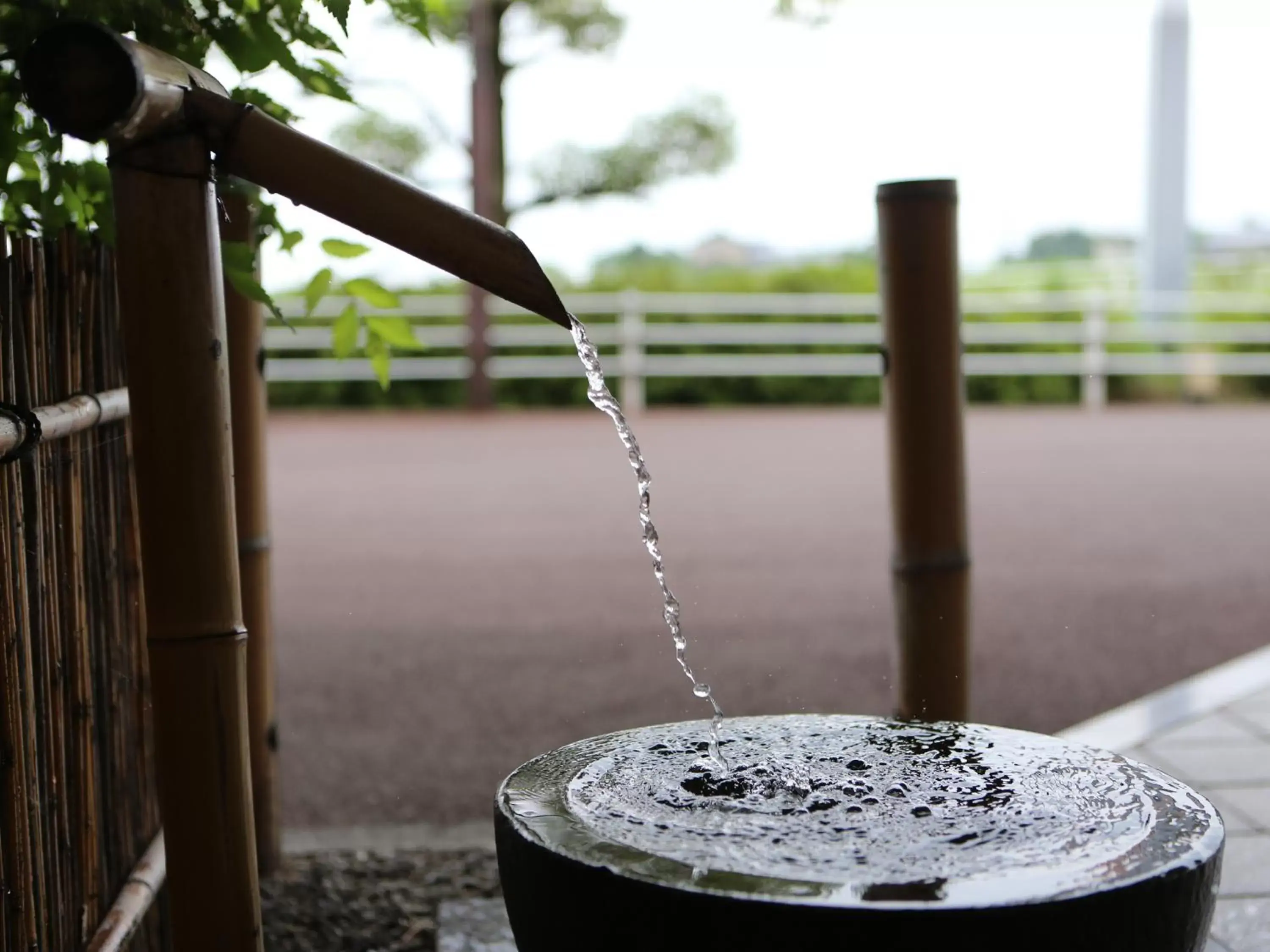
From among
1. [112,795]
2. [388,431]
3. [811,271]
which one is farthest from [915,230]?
[811,271]

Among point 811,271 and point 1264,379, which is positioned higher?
point 811,271

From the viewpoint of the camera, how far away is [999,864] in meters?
1.22

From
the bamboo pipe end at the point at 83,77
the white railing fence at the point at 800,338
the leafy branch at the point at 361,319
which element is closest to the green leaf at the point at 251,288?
the leafy branch at the point at 361,319

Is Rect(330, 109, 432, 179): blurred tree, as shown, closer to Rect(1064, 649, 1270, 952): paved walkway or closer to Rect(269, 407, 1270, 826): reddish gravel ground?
Rect(269, 407, 1270, 826): reddish gravel ground

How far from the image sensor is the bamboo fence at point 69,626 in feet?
5.26

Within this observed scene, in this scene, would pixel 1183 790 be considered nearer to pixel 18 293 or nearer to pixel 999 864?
pixel 999 864

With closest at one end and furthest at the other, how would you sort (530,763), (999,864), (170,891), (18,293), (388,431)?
(999,864)
(170,891)
(530,763)
(18,293)
(388,431)

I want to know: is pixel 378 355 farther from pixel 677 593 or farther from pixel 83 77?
pixel 677 593

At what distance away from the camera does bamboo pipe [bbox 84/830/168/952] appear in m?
1.91

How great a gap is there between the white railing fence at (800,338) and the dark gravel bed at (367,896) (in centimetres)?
1239

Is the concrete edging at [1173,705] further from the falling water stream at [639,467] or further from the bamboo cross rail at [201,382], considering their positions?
the bamboo cross rail at [201,382]

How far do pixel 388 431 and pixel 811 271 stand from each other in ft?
21.7

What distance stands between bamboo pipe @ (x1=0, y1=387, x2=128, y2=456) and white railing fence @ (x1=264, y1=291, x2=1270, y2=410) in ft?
43.1

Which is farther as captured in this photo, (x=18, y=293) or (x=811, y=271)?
(x=811, y=271)
